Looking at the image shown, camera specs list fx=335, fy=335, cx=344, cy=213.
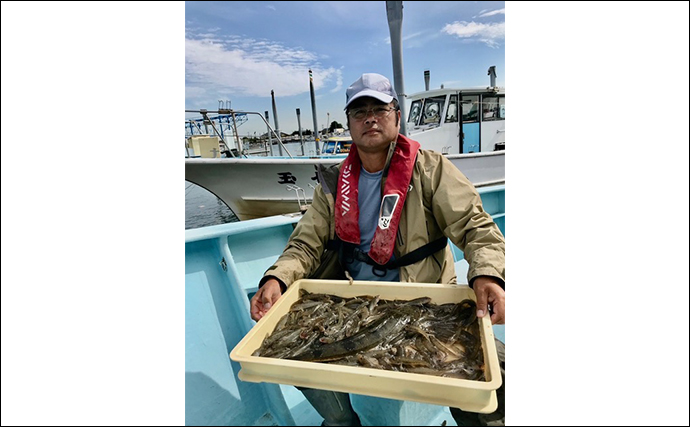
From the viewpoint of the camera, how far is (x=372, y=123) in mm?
1946

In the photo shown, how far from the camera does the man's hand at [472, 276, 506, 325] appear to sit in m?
1.45

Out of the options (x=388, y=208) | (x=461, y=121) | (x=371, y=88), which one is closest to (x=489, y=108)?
(x=461, y=121)

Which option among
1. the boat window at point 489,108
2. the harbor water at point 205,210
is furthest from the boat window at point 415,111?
the harbor water at point 205,210

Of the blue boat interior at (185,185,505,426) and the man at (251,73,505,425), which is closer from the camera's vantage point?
the man at (251,73,505,425)

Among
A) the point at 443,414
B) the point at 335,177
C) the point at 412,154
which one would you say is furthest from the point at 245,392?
the point at 412,154

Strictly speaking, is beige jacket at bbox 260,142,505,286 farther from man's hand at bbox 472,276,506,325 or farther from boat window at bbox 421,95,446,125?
boat window at bbox 421,95,446,125

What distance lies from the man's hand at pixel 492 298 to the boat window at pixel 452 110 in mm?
10378

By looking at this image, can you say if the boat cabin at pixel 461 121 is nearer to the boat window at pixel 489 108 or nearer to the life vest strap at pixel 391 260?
the boat window at pixel 489 108

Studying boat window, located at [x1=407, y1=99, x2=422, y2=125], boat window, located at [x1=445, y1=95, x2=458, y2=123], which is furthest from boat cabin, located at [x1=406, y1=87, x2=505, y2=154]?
boat window, located at [x1=407, y1=99, x2=422, y2=125]

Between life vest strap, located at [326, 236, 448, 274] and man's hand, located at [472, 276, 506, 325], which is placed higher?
life vest strap, located at [326, 236, 448, 274]

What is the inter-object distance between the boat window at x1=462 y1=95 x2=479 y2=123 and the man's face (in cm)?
1010

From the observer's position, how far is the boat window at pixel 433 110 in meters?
11.0

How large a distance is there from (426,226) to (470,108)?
10.5 m

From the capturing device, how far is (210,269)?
9.17ft
